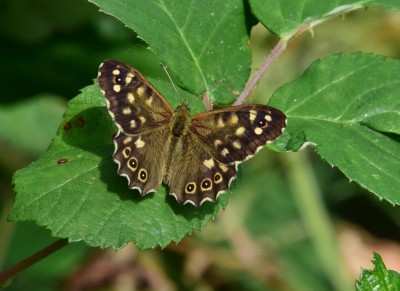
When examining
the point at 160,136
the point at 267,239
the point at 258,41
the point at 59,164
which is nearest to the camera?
the point at 59,164

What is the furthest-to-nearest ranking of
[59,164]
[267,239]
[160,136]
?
[267,239] < [160,136] < [59,164]

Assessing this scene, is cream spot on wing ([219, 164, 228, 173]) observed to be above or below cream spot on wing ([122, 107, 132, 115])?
above

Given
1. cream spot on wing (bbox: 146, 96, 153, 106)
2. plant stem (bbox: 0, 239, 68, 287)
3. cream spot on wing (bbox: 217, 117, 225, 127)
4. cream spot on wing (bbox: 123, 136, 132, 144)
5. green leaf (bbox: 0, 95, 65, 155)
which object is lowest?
green leaf (bbox: 0, 95, 65, 155)

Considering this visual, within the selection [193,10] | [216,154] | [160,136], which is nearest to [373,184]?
[216,154]

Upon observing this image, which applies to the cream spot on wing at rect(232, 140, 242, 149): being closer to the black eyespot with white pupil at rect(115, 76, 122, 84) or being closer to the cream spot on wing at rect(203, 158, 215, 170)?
the cream spot on wing at rect(203, 158, 215, 170)

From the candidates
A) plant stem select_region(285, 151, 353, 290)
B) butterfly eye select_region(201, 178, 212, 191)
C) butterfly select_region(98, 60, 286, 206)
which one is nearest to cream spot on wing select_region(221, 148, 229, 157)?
butterfly select_region(98, 60, 286, 206)

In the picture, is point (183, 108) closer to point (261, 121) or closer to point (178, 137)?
point (178, 137)

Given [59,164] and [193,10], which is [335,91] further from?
[59,164]
